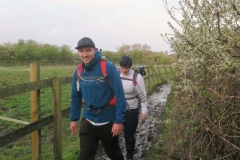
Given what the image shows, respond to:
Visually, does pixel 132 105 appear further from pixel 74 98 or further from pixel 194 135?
pixel 194 135

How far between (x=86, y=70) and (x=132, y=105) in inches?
57.9

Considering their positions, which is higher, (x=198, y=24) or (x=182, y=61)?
(x=198, y=24)

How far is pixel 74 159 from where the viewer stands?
5059 millimetres

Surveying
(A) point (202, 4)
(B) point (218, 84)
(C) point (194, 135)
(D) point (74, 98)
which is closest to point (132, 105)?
(D) point (74, 98)

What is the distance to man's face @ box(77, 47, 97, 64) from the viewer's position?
3.57m

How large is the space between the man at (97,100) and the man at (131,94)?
1.13 metres

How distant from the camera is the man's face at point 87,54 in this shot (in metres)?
3.57

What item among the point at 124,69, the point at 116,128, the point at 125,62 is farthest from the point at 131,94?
the point at 116,128

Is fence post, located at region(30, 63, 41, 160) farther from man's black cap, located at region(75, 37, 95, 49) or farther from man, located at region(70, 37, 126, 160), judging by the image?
man's black cap, located at region(75, 37, 95, 49)

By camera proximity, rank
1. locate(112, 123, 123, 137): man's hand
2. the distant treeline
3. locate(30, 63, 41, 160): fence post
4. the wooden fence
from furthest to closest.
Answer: the distant treeline → locate(30, 63, 41, 160): fence post → the wooden fence → locate(112, 123, 123, 137): man's hand

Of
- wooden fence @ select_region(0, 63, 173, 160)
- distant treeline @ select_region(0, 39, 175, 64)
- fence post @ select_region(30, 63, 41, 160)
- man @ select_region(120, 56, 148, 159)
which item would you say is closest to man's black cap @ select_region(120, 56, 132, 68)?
man @ select_region(120, 56, 148, 159)

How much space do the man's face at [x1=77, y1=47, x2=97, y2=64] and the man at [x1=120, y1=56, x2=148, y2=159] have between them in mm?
1196

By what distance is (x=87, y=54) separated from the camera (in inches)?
140

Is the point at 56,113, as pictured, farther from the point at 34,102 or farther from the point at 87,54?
the point at 87,54
